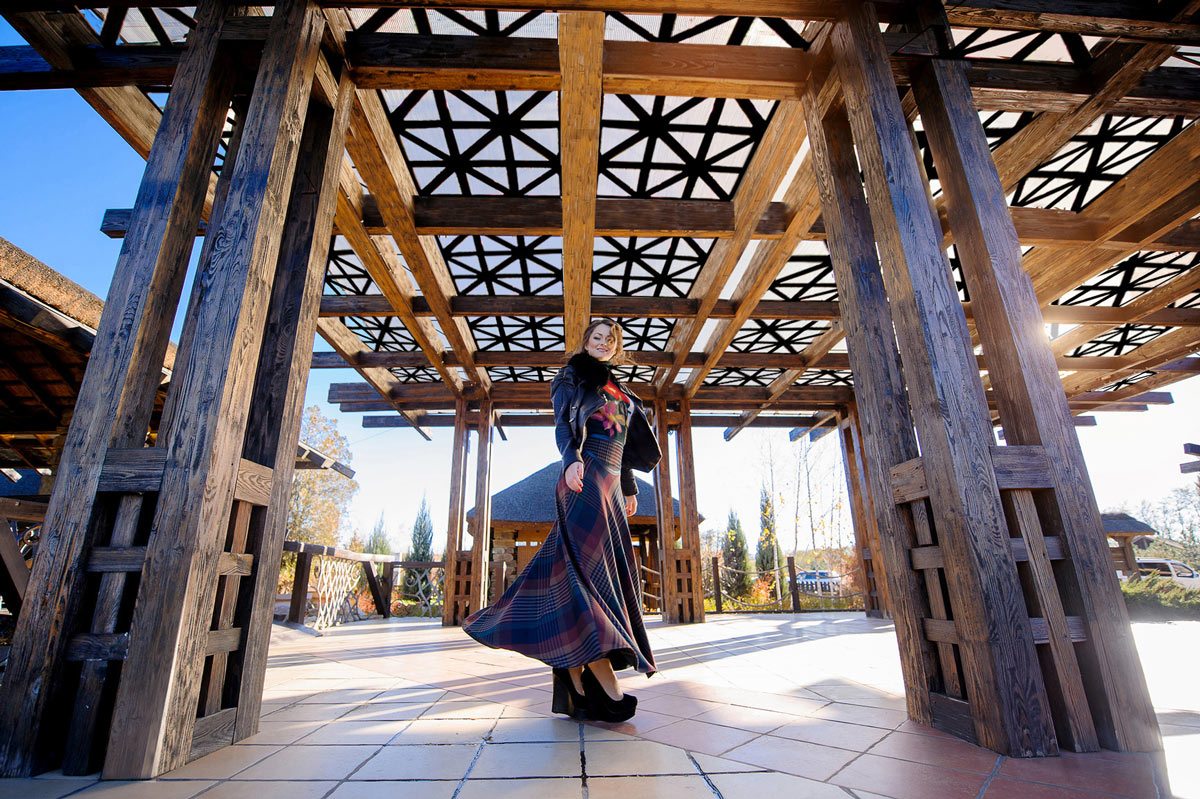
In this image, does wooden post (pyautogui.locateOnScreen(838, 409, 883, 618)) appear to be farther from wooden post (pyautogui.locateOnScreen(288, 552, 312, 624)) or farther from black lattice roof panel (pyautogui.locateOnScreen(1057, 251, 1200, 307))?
wooden post (pyautogui.locateOnScreen(288, 552, 312, 624))

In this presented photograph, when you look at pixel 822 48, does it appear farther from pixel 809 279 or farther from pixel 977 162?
pixel 809 279

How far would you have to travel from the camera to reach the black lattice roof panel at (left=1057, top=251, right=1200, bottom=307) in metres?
6.09

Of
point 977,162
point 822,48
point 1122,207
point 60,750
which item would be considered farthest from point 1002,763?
point 1122,207

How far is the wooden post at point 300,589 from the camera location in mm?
7109

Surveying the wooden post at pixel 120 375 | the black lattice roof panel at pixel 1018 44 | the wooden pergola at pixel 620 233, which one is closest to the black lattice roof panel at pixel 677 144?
the wooden pergola at pixel 620 233

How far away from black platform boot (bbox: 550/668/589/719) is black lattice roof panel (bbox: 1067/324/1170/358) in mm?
9536

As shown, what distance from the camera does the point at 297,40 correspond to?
2445 mm

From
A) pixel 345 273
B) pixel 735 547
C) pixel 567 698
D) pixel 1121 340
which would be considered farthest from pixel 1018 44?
pixel 735 547

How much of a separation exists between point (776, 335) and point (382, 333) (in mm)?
5609

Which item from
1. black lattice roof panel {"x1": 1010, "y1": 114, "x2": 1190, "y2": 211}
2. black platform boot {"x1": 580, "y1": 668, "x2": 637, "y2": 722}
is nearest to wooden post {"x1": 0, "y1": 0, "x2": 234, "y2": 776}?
black platform boot {"x1": 580, "y1": 668, "x2": 637, "y2": 722}

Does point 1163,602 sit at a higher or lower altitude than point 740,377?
lower

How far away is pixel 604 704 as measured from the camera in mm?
2062

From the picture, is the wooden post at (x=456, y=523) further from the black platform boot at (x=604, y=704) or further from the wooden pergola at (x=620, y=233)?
the black platform boot at (x=604, y=704)

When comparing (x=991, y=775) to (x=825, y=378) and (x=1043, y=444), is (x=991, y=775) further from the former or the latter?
(x=825, y=378)
